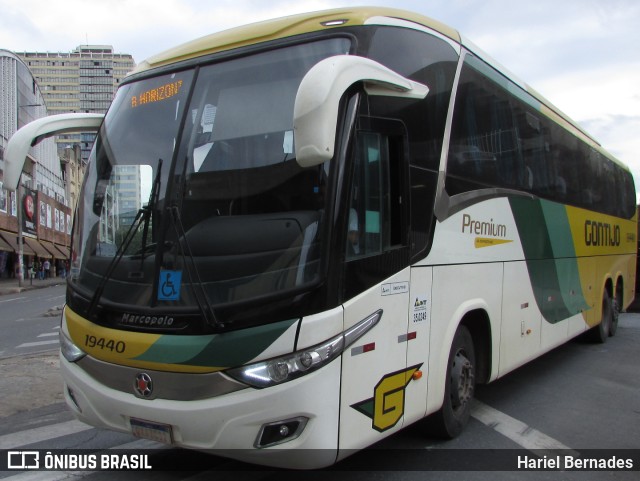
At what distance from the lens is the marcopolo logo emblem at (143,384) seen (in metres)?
3.37

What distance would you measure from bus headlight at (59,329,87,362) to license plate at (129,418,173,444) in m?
0.65

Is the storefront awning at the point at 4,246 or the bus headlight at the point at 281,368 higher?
the bus headlight at the point at 281,368

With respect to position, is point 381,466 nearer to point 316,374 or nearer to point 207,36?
point 316,374

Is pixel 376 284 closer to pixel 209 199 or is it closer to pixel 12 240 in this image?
pixel 209 199

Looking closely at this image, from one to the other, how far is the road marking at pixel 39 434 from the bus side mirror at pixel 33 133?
2.24 metres

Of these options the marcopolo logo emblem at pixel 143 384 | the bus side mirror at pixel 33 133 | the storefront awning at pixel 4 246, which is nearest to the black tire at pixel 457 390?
the marcopolo logo emblem at pixel 143 384

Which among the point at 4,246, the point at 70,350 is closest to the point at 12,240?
the point at 4,246

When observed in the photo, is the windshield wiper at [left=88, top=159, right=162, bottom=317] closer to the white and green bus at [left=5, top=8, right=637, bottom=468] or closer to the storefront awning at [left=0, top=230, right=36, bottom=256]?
the white and green bus at [left=5, top=8, right=637, bottom=468]

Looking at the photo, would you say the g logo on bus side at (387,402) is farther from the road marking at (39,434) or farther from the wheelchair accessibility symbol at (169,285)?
the road marking at (39,434)

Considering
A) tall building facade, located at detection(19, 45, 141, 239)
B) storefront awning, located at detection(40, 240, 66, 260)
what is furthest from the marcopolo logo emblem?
tall building facade, located at detection(19, 45, 141, 239)

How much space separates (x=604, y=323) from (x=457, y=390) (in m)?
6.65

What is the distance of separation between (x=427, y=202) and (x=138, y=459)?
9.93 feet

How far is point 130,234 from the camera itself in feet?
12.1

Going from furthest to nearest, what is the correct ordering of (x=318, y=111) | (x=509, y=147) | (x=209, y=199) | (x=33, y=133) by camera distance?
(x=509, y=147)
(x=33, y=133)
(x=209, y=199)
(x=318, y=111)
